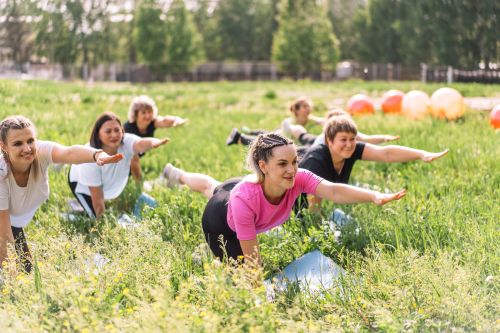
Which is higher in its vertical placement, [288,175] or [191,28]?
[191,28]

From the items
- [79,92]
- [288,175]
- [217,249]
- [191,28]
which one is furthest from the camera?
[191,28]

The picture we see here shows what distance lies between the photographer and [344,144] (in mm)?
5227

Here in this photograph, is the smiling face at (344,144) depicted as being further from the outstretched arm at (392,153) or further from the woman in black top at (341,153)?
the outstretched arm at (392,153)

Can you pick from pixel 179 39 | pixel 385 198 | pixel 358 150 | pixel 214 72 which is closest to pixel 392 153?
pixel 358 150

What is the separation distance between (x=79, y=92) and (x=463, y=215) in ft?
44.8

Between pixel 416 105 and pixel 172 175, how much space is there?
23.0ft

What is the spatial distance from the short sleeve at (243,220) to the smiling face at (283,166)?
0.81ft

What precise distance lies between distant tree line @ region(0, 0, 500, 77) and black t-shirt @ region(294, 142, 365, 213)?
11.5 metres

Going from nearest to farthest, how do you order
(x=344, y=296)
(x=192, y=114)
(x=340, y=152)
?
1. (x=344, y=296)
2. (x=340, y=152)
3. (x=192, y=114)

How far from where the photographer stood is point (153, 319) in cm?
290

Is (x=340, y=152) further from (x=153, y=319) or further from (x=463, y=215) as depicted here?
(x=153, y=319)

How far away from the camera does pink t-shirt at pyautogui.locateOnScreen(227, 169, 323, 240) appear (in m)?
4.01

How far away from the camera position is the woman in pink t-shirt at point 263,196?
3.99m

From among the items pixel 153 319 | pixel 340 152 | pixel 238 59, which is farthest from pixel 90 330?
pixel 238 59
